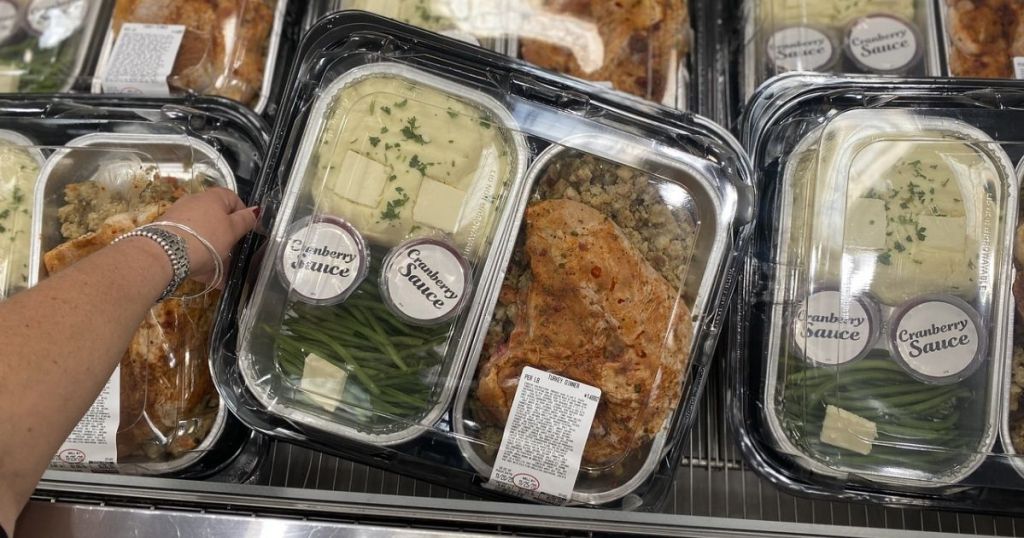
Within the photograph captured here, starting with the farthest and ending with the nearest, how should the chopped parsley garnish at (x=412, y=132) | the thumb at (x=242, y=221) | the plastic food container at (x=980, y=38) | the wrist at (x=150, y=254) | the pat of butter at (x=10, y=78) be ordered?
the pat of butter at (x=10, y=78), the plastic food container at (x=980, y=38), the chopped parsley garnish at (x=412, y=132), the thumb at (x=242, y=221), the wrist at (x=150, y=254)

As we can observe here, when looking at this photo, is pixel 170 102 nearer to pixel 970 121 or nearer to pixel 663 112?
pixel 663 112

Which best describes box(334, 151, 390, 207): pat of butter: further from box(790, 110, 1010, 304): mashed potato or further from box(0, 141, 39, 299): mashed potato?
box(790, 110, 1010, 304): mashed potato

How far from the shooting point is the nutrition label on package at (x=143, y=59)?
5.61 ft

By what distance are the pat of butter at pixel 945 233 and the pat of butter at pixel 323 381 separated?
118cm

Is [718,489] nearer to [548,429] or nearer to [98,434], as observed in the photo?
[548,429]

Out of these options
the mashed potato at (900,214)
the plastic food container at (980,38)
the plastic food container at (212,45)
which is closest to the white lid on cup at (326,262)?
the plastic food container at (212,45)

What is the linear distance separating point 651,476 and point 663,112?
2.42 ft

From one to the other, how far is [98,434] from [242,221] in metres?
0.50

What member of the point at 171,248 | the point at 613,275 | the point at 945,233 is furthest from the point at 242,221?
the point at 945,233

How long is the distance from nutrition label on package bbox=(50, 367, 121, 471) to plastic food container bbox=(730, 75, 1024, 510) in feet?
4.12

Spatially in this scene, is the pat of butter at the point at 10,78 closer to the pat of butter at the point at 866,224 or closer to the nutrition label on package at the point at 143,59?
the nutrition label on package at the point at 143,59

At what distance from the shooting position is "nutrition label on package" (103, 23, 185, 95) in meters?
1.71

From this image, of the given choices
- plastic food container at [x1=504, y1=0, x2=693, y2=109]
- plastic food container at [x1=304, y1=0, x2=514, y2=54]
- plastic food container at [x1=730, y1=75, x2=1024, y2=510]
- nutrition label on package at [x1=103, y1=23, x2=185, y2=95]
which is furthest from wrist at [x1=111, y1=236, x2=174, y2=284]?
plastic food container at [x1=730, y1=75, x2=1024, y2=510]

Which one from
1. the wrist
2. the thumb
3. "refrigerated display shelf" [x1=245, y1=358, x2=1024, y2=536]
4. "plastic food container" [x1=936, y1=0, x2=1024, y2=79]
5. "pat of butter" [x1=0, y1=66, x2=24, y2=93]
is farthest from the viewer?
"pat of butter" [x1=0, y1=66, x2=24, y2=93]
